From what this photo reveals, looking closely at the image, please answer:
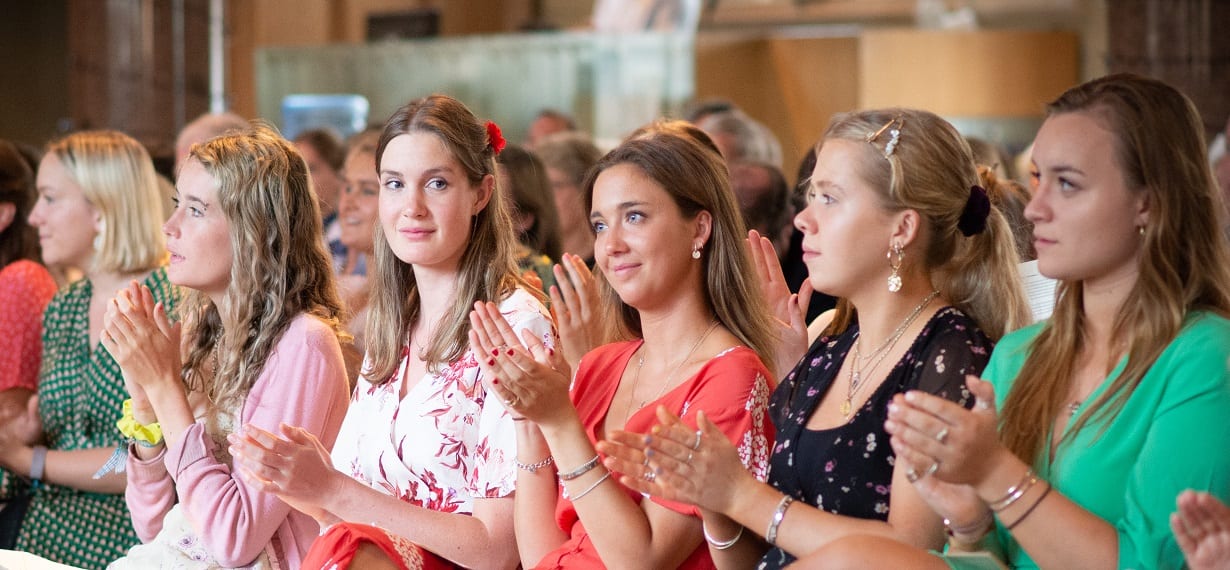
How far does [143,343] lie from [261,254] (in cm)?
30

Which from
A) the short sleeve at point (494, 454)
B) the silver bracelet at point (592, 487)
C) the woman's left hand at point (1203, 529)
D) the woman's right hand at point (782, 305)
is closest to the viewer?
the woman's left hand at point (1203, 529)

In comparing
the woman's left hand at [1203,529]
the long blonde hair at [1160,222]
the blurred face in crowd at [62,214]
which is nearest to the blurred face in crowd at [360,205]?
the blurred face in crowd at [62,214]

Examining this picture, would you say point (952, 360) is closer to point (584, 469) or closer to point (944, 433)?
point (944, 433)

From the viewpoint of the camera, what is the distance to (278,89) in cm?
888

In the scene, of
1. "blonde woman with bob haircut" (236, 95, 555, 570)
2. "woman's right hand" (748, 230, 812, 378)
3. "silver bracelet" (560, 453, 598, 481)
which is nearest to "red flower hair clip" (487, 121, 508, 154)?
"blonde woman with bob haircut" (236, 95, 555, 570)

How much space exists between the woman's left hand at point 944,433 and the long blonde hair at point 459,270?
1085mm

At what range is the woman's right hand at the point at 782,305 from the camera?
266 centimetres

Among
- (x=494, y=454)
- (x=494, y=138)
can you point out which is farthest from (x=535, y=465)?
(x=494, y=138)

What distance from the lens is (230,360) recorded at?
2.87 meters

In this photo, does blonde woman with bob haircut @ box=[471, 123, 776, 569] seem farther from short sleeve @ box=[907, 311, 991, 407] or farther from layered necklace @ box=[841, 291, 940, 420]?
short sleeve @ box=[907, 311, 991, 407]

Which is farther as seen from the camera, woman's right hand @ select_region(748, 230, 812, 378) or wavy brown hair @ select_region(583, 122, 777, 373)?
woman's right hand @ select_region(748, 230, 812, 378)

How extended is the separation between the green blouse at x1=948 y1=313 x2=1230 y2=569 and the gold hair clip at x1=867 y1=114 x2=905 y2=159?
17.9 inches

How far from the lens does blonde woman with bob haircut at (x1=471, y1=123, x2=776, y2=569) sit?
7.41 feet

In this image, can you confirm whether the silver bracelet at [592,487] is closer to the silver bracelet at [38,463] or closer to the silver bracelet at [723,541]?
the silver bracelet at [723,541]
